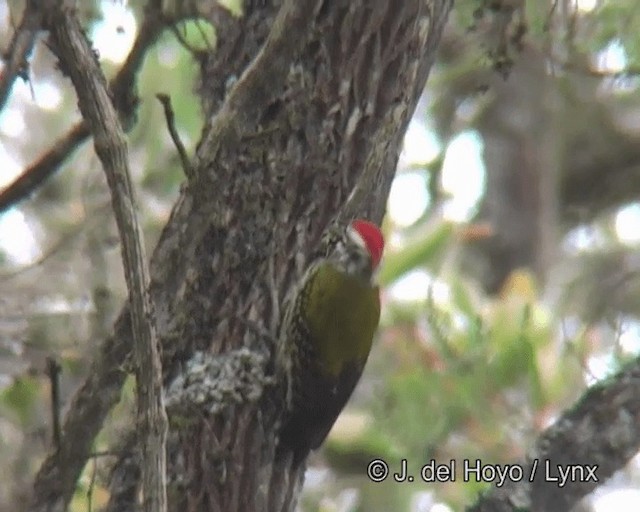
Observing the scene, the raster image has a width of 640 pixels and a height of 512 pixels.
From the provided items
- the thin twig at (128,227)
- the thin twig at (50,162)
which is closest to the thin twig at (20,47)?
the thin twig at (128,227)

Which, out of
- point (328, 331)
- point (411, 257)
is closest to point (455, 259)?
point (411, 257)

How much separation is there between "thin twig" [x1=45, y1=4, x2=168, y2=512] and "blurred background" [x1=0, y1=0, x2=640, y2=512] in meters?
0.19

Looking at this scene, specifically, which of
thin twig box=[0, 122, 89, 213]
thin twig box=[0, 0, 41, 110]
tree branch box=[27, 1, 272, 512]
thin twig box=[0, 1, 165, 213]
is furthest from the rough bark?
thin twig box=[0, 0, 41, 110]

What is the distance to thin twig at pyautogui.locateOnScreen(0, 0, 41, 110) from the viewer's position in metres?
1.22

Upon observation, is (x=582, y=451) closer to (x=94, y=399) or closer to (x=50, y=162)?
(x=94, y=399)

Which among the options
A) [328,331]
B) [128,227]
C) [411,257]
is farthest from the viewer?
[411,257]

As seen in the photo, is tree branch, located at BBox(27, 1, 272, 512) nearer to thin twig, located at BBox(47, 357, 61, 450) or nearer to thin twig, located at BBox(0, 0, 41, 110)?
thin twig, located at BBox(47, 357, 61, 450)

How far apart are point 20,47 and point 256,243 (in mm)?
761

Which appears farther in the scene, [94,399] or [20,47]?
[94,399]

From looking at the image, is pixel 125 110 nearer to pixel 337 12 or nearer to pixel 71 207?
pixel 337 12

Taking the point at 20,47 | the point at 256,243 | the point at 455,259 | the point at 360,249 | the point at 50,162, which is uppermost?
the point at 455,259

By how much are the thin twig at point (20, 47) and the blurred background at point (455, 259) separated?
15 centimetres

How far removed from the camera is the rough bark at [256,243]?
5.69 ft

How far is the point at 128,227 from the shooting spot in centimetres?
122
